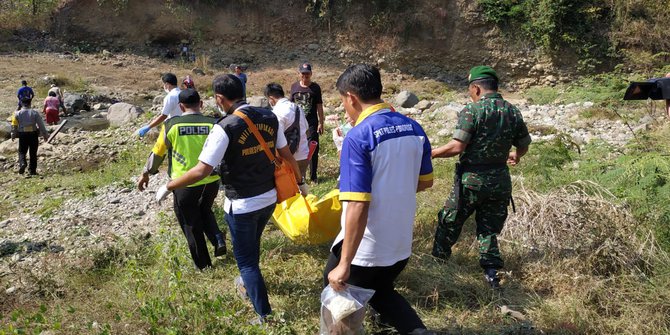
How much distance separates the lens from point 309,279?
158 inches

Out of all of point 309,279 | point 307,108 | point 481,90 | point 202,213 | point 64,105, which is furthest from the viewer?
point 64,105

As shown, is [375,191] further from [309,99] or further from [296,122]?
[309,99]

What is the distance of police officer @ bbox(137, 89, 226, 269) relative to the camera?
4.00m

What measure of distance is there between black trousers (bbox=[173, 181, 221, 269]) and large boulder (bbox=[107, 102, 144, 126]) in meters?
8.87

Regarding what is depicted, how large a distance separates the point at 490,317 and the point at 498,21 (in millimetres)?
16856

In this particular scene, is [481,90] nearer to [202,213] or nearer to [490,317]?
[490,317]

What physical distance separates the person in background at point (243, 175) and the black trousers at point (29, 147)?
6944 mm

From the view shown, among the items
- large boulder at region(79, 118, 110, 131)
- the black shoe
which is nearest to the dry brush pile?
the black shoe

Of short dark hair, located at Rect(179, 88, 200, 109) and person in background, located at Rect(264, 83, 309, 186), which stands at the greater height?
short dark hair, located at Rect(179, 88, 200, 109)

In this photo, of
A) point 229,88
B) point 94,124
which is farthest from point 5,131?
point 229,88

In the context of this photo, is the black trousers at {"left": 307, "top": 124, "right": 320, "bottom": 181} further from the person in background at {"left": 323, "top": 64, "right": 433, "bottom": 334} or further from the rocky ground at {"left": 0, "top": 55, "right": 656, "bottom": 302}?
the person in background at {"left": 323, "top": 64, "right": 433, "bottom": 334}

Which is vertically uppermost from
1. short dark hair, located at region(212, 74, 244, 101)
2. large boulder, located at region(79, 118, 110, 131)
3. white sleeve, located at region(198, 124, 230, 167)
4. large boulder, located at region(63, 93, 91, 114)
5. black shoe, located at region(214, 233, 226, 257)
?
short dark hair, located at region(212, 74, 244, 101)

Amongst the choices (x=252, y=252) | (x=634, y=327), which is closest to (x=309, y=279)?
(x=252, y=252)

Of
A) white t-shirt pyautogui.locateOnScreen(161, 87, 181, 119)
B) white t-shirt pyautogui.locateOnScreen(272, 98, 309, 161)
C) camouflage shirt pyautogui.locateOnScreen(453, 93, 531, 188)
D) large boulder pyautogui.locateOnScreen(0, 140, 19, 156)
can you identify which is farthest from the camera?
large boulder pyautogui.locateOnScreen(0, 140, 19, 156)
